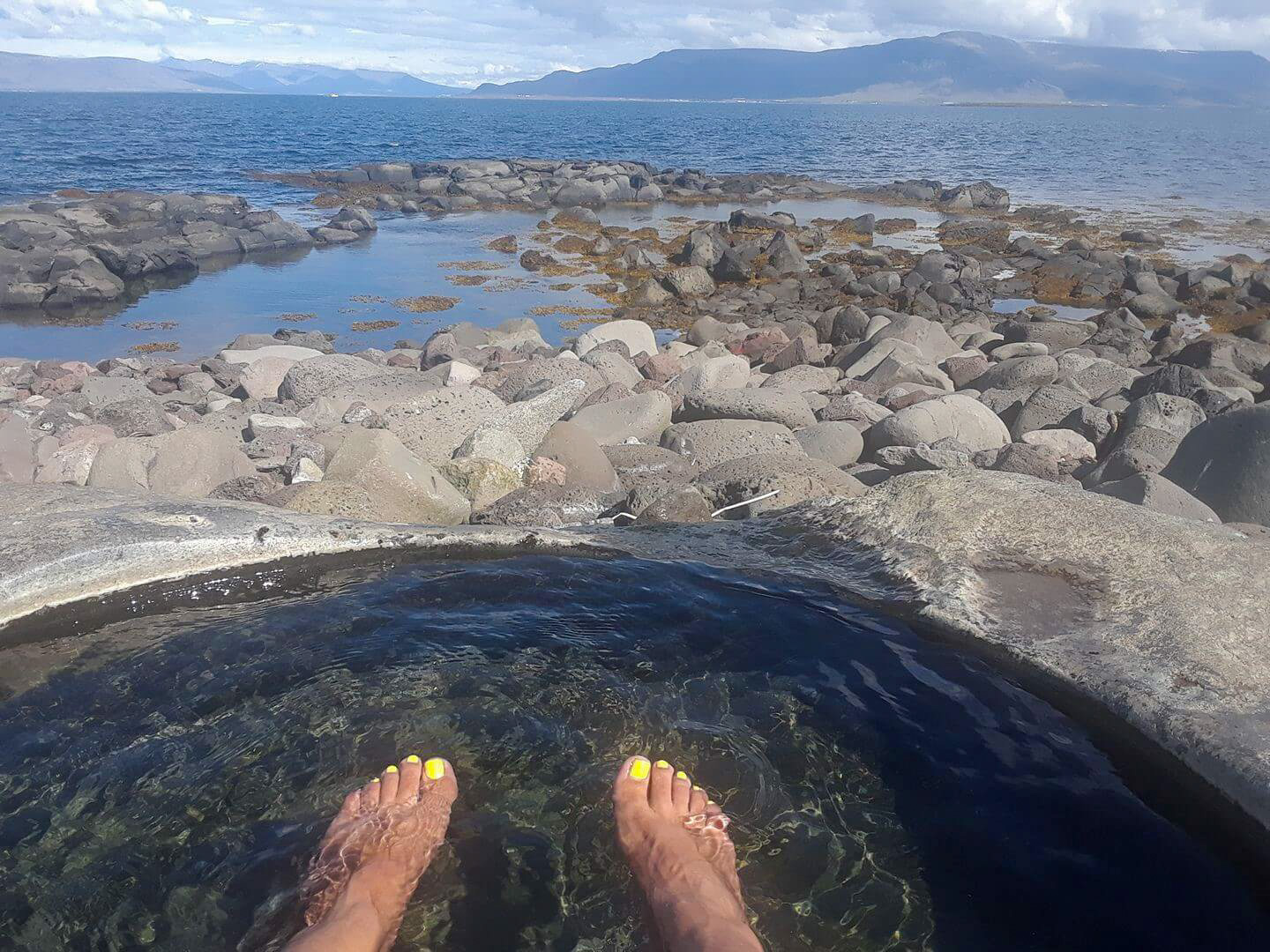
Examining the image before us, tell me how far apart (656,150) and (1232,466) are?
55.0m

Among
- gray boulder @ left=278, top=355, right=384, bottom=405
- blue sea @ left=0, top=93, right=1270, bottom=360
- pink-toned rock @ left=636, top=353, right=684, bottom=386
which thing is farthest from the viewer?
blue sea @ left=0, top=93, right=1270, bottom=360

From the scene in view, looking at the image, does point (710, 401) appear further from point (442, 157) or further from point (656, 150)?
point (656, 150)

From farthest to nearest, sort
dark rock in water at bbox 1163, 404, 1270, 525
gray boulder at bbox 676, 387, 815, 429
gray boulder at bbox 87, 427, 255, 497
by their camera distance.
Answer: gray boulder at bbox 676, 387, 815, 429
gray boulder at bbox 87, 427, 255, 497
dark rock in water at bbox 1163, 404, 1270, 525

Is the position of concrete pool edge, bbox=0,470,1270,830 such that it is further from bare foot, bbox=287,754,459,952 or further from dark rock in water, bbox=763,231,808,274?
dark rock in water, bbox=763,231,808,274

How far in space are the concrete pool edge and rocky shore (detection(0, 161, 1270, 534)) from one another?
79cm

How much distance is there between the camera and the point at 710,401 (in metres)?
8.04

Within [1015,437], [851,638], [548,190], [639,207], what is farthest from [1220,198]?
[851,638]

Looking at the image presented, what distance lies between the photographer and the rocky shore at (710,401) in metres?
6.01

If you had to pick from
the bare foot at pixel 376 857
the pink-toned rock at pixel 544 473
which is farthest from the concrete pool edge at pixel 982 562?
the bare foot at pixel 376 857

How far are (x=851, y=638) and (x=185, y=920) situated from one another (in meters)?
2.74

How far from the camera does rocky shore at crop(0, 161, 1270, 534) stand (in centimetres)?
601

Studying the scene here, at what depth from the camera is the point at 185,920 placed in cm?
267

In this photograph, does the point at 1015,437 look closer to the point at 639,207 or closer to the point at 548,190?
the point at 639,207

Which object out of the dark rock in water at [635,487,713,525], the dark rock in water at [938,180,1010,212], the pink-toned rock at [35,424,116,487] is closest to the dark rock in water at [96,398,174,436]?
the pink-toned rock at [35,424,116,487]
